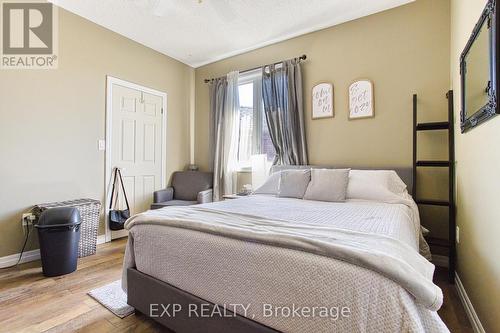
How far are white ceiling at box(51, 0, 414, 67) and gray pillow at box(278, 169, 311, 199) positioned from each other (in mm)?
1853

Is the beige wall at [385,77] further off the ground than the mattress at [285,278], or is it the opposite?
the beige wall at [385,77]

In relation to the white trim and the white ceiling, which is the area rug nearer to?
the white trim

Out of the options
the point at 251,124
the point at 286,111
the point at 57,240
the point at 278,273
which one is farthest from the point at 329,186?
the point at 57,240

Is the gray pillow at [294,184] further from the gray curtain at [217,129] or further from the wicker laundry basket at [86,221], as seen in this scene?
the wicker laundry basket at [86,221]

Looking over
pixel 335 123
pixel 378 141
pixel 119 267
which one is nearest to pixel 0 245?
pixel 119 267

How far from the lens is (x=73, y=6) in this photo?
281 cm

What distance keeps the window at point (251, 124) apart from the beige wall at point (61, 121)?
1537 millimetres

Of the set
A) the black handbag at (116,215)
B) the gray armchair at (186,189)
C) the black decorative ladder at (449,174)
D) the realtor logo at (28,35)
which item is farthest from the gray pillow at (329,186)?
the realtor logo at (28,35)

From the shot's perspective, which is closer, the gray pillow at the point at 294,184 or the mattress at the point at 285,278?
the mattress at the point at 285,278

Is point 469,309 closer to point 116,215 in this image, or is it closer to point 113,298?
point 113,298

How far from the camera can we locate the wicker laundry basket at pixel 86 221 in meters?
2.71

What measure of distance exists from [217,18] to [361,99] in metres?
1.96

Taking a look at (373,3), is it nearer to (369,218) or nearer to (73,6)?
(369,218)

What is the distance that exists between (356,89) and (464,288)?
2.15 meters
